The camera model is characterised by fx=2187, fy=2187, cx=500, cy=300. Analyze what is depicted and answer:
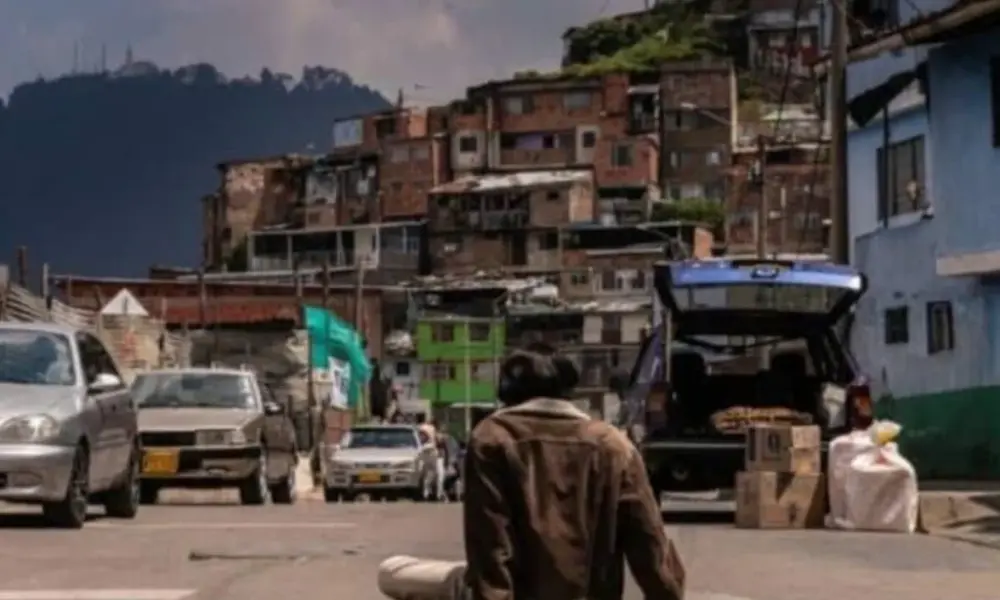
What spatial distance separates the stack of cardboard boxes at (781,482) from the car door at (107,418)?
18.1 feet

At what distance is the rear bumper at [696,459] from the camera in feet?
65.8

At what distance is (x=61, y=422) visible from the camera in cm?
1759

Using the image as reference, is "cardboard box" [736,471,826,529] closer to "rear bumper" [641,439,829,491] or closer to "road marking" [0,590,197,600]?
"rear bumper" [641,439,829,491]

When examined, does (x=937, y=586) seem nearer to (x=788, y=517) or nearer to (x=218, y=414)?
(x=788, y=517)

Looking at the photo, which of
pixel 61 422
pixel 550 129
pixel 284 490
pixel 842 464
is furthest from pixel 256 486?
pixel 550 129

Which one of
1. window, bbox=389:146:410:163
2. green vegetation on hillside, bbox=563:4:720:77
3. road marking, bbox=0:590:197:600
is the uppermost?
green vegetation on hillside, bbox=563:4:720:77

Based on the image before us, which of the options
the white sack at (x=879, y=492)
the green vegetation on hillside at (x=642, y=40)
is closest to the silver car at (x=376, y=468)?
the white sack at (x=879, y=492)

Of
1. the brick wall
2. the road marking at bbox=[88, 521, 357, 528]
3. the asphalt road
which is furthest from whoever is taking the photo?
the brick wall


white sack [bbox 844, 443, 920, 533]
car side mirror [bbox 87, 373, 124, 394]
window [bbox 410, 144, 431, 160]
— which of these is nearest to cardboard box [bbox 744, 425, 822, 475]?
white sack [bbox 844, 443, 920, 533]

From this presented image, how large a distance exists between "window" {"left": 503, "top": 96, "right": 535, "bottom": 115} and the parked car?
101064 millimetres

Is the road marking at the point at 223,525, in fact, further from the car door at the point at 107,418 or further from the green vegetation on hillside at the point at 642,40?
the green vegetation on hillside at the point at 642,40

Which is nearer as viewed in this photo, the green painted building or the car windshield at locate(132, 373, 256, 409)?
the car windshield at locate(132, 373, 256, 409)

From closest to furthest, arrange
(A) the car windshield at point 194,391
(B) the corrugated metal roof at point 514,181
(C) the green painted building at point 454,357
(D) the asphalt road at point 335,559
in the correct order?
(D) the asphalt road at point 335,559 → (A) the car windshield at point 194,391 → (C) the green painted building at point 454,357 → (B) the corrugated metal roof at point 514,181

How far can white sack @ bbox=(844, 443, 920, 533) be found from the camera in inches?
734
